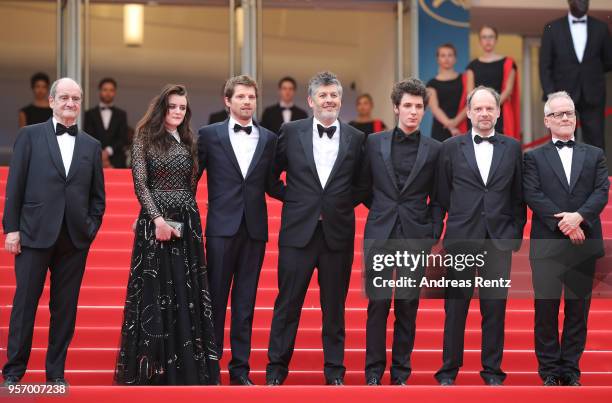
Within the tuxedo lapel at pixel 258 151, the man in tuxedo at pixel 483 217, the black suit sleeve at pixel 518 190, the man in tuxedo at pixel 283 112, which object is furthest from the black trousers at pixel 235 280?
the man in tuxedo at pixel 283 112

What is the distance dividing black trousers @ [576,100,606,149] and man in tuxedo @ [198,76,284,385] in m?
4.04

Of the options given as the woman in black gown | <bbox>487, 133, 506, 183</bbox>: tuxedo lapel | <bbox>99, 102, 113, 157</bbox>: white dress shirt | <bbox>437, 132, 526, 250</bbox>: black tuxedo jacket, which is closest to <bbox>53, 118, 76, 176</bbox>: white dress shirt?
the woman in black gown

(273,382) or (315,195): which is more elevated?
(315,195)

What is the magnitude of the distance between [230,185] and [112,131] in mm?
5443

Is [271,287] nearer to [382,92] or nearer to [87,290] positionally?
[87,290]

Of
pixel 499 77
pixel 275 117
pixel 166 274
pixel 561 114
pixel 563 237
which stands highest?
pixel 499 77

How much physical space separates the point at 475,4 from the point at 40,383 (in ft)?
29.0

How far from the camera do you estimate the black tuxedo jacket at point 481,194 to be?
694cm

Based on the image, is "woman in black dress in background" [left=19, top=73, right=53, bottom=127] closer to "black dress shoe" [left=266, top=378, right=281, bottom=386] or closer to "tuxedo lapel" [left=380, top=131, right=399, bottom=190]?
"tuxedo lapel" [left=380, top=131, right=399, bottom=190]

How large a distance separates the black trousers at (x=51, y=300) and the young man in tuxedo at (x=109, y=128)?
17.8ft

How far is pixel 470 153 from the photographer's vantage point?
7.02 meters

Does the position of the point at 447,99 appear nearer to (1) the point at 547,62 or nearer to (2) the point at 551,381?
(1) the point at 547,62

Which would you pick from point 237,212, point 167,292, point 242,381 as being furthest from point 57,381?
point 237,212

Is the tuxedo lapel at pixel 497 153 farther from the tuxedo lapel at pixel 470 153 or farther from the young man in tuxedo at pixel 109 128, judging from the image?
the young man in tuxedo at pixel 109 128
